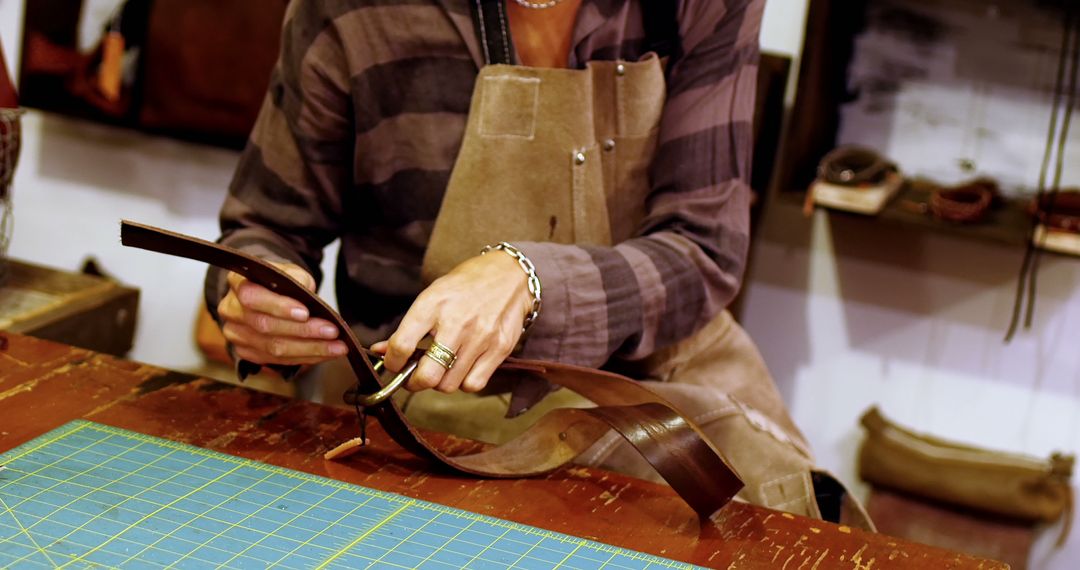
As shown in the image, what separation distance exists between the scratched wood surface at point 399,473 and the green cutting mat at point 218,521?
3cm

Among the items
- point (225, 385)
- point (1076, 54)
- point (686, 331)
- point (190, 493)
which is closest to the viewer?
point (190, 493)

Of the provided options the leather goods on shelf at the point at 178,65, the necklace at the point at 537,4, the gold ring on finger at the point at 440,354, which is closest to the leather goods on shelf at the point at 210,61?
the leather goods on shelf at the point at 178,65

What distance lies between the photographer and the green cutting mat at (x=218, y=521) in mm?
890

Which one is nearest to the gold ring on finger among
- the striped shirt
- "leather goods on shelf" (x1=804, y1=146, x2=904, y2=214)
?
the striped shirt

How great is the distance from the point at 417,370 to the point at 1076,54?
5.50ft

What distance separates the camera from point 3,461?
1014 millimetres

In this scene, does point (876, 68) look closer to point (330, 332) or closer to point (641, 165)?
point (641, 165)

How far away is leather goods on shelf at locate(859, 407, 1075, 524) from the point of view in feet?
7.44

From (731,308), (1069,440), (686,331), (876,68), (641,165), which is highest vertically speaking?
(876,68)

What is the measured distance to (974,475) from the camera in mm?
2279

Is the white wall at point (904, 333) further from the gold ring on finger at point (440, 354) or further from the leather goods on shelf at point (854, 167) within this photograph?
the gold ring on finger at point (440, 354)

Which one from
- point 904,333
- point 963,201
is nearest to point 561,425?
point 963,201

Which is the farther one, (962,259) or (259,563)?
(962,259)

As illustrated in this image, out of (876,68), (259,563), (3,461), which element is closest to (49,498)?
(3,461)
